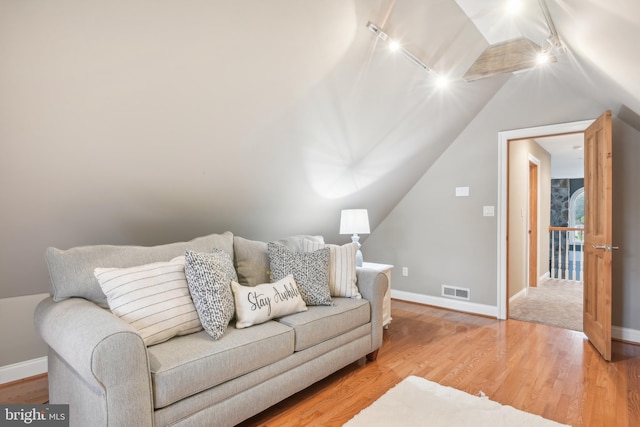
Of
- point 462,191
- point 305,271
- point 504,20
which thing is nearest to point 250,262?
point 305,271

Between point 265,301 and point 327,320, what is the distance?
1.47 feet

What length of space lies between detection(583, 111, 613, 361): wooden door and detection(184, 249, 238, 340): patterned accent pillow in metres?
2.84

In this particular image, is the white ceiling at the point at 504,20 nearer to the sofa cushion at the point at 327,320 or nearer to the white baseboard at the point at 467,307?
the sofa cushion at the point at 327,320

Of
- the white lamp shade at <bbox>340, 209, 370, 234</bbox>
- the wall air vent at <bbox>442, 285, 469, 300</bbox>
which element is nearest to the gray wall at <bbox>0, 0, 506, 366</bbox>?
the white lamp shade at <bbox>340, 209, 370, 234</bbox>

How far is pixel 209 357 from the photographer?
1.71 metres

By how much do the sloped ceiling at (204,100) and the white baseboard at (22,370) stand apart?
0.52 metres

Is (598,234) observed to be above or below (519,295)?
above

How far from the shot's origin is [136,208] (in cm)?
249

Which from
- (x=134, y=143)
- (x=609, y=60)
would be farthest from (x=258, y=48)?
(x=609, y=60)

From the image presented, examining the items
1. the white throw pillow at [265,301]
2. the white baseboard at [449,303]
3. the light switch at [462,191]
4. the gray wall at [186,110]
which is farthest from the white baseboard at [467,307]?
the white throw pillow at [265,301]

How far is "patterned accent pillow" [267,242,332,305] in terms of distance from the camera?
250cm

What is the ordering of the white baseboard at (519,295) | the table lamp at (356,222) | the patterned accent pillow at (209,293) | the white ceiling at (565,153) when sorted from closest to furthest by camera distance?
the patterned accent pillow at (209,293)
the table lamp at (356,222)
the white baseboard at (519,295)
the white ceiling at (565,153)

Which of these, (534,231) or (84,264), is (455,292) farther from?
(84,264)

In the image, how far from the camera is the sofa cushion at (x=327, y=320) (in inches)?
85.5
